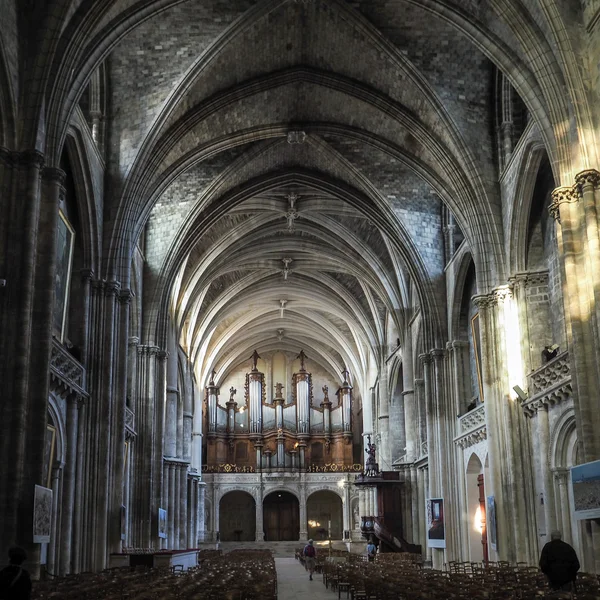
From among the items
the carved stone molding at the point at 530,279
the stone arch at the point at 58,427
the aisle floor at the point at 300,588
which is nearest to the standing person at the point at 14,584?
the stone arch at the point at 58,427

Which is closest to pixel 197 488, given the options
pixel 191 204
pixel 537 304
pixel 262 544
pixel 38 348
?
pixel 262 544

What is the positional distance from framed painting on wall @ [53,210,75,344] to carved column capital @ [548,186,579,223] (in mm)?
10102

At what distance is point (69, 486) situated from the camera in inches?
712

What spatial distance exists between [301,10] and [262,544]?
3294 centimetres

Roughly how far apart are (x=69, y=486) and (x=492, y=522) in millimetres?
10591

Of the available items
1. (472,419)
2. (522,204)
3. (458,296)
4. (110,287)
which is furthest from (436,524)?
(110,287)

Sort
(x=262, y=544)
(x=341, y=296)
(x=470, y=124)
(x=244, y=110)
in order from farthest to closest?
1. (x=262, y=544)
2. (x=341, y=296)
3. (x=244, y=110)
4. (x=470, y=124)

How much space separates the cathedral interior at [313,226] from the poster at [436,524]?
0.54ft

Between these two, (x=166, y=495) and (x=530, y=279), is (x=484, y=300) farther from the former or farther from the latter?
(x=166, y=495)

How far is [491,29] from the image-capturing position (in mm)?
18078

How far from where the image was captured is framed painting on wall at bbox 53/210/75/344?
57.8 ft

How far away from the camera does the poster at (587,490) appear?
Result: 1380 centimetres

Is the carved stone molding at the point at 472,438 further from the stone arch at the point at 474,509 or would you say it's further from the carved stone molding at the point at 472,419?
the stone arch at the point at 474,509

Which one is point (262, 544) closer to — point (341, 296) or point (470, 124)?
point (341, 296)
